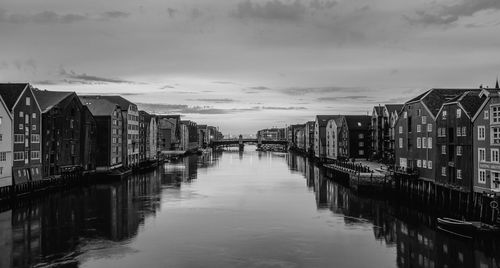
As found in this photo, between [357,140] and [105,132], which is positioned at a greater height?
[105,132]

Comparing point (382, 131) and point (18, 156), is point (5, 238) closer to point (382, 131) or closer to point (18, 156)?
point (18, 156)

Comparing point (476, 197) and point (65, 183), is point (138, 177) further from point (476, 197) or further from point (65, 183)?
point (476, 197)

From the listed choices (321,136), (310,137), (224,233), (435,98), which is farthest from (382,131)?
(310,137)

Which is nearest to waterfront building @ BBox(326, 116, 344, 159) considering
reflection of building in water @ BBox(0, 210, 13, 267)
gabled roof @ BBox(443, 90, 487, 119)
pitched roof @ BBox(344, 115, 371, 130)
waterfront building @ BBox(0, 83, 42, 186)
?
pitched roof @ BBox(344, 115, 371, 130)

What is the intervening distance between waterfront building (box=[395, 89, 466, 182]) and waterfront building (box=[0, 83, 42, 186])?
48925 mm

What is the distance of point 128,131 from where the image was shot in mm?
100250

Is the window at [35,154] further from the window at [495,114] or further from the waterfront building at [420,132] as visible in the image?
the window at [495,114]

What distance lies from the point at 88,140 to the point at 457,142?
2363 inches

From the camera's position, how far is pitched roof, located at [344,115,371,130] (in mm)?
107562

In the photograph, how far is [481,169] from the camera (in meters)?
43.7

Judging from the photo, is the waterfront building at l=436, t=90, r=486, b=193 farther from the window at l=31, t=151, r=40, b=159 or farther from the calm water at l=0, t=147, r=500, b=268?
the window at l=31, t=151, r=40, b=159

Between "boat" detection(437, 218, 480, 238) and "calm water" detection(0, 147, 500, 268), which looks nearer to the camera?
"calm water" detection(0, 147, 500, 268)

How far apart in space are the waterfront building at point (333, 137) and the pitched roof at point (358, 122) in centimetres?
619

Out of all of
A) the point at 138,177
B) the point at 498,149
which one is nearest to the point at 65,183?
the point at 138,177
